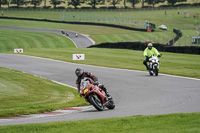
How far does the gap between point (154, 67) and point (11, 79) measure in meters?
7.78

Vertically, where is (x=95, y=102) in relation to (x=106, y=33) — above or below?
above

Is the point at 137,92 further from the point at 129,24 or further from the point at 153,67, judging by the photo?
the point at 129,24

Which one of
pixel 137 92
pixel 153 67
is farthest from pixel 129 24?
pixel 137 92

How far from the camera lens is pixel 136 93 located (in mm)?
17844

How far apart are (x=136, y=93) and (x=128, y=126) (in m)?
7.73

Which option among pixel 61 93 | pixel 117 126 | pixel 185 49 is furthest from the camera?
pixel 185 49

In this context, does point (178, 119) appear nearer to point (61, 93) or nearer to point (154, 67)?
point (61, 93)

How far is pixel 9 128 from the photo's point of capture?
404 inches

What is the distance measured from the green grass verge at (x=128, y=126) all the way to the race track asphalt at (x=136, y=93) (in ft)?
4.84

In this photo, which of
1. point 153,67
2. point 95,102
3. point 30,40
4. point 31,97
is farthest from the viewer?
point 30,40

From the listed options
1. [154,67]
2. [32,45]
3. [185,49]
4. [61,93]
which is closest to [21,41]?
[32,45]

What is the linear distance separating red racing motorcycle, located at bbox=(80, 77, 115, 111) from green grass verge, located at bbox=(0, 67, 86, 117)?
127 centimetres

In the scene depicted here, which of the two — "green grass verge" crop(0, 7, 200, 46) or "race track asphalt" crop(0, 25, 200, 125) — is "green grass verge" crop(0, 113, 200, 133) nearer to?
"race track asphalt" crop(0, 25, 200, 125)

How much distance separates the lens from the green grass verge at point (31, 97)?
46.1 feet
